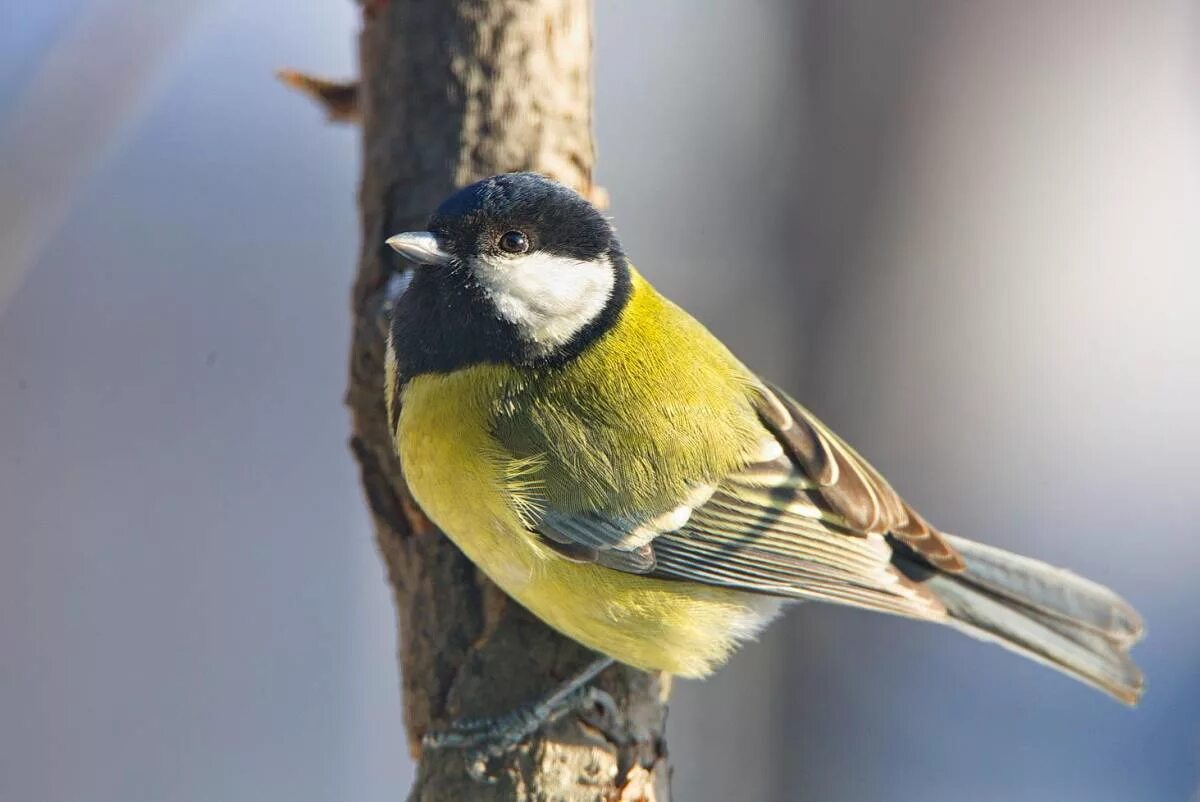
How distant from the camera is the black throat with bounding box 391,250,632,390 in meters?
1.56

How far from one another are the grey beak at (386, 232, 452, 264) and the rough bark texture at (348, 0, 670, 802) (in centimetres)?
26

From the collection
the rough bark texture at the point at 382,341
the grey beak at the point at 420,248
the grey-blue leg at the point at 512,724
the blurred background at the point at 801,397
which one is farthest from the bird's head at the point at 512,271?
the blurred background at the point at 801,397

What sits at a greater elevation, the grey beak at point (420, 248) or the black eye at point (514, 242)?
the black eye at point (514, 242)

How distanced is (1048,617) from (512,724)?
2.69 feet

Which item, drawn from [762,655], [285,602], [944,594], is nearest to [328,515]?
[285,602]

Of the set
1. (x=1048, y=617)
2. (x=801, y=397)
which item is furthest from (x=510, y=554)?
(x=801, y=397)

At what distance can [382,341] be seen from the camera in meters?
1.74

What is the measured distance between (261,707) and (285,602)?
0.33 m

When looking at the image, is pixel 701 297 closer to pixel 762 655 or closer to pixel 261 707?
pixel 762 655

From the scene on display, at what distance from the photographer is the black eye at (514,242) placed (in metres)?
1.54

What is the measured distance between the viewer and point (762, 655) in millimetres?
2752

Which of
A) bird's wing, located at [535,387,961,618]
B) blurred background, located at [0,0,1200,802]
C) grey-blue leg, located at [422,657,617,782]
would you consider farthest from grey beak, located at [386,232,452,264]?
blurred background, located at [0,0,1200,802]

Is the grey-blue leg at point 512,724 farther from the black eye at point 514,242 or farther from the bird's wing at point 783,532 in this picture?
the black eye at point 514,242

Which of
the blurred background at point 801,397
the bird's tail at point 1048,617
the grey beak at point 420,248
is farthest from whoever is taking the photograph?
the blurred background at point 801,397
